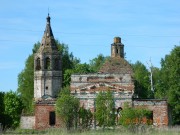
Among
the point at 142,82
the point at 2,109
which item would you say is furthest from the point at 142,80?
the point at 2,109

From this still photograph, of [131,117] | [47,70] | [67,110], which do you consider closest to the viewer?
[131,117]

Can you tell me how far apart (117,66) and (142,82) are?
43.8ft

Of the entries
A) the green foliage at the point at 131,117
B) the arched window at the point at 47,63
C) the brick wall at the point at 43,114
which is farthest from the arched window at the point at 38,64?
the green foliage at the point at 131,117

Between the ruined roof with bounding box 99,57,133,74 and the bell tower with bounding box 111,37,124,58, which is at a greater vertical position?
the bell tower with bounding box 111,37,124,58

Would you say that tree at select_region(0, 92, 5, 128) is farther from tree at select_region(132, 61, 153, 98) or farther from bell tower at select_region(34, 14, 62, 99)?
tree at select_region(132, 61, 153, 98)

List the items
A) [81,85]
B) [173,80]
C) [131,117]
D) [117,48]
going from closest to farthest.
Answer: [131,117] < [81,85] < [173,80] < [117,48]

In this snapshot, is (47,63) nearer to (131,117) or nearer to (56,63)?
(56,63)

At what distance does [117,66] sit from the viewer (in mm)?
68812

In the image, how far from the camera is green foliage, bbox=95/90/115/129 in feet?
180

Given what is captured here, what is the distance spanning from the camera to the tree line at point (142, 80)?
64.0 meters

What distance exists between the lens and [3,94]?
2511 inches

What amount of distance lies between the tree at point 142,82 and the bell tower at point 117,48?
395 cm

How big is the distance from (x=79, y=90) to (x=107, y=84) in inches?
103

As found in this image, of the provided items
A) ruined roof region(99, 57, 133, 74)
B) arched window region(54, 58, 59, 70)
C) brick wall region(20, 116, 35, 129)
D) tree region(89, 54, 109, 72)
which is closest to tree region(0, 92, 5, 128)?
brick wall region(20, 116, 35, 129)
